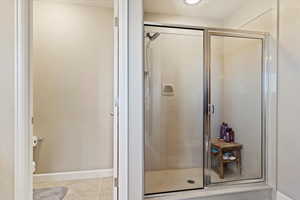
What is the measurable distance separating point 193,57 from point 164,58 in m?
0.43

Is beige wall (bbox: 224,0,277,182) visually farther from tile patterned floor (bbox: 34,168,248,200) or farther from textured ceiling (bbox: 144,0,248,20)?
tile patterned floor (bbox: 34,168,248,200)

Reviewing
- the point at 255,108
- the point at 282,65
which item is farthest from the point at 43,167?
the point at 282,65

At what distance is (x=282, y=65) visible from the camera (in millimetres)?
1928

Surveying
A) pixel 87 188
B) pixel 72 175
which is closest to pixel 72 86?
pixel 72 175

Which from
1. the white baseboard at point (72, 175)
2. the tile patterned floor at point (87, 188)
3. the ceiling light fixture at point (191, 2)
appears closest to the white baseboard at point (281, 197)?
the tile patterned floor at point (87, 188)

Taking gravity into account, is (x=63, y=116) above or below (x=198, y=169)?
above

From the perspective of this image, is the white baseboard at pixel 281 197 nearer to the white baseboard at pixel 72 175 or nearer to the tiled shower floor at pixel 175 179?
the tiled shower floor at pixel 175 179

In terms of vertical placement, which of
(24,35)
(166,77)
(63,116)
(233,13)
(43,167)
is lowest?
(43,167)

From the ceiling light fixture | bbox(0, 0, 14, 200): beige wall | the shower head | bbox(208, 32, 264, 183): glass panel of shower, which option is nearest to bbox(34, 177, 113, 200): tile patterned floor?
bbox(0, 0, 14, 200): beige wall

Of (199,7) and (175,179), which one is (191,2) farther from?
(175,179)

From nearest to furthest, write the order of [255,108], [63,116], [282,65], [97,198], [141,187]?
[141,187] → [282,65] → [97,198] → [255,108] → [63,116]

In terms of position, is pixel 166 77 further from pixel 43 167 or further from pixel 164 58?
pixel 43 167

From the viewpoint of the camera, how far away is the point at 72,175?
2578 millimetres

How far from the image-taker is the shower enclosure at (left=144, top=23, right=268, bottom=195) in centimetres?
234
